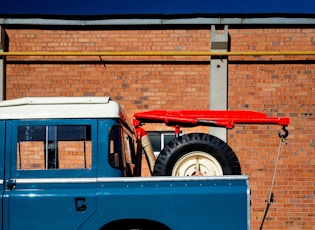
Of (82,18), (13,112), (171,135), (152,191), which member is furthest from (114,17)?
(152,191)

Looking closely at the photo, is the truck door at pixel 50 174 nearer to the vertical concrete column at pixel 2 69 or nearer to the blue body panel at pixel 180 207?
the blue body panel at pixel 180 207

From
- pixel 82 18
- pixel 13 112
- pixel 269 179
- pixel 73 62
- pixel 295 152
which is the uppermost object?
pixel 82 18

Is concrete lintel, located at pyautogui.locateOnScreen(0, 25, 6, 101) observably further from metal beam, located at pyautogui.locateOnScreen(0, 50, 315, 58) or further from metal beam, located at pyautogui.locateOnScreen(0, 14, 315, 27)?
metal beam, located at pyautogui.locateOnScreen(0, 14, 315, 27)

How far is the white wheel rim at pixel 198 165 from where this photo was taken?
5.15 m

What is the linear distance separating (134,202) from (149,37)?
464cm

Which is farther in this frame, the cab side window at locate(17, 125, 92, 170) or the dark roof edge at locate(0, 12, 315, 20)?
the dark roof edge at locate(0, 12, 315, 20)

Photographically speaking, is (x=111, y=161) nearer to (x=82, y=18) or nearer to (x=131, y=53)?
(x=131, y=53)

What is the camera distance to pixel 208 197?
4.65 metres

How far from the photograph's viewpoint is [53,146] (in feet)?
16.1

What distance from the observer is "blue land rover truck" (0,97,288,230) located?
4.63 m

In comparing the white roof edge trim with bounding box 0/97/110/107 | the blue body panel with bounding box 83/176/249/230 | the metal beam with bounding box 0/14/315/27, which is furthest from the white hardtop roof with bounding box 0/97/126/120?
the metal beam with bounding box 0/14/315/27

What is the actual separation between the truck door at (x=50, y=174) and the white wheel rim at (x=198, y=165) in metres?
1.06

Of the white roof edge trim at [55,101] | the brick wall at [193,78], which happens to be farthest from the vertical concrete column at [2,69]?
the white roof edge trim at [55,101]

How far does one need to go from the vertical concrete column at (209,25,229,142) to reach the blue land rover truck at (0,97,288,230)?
3.34m
